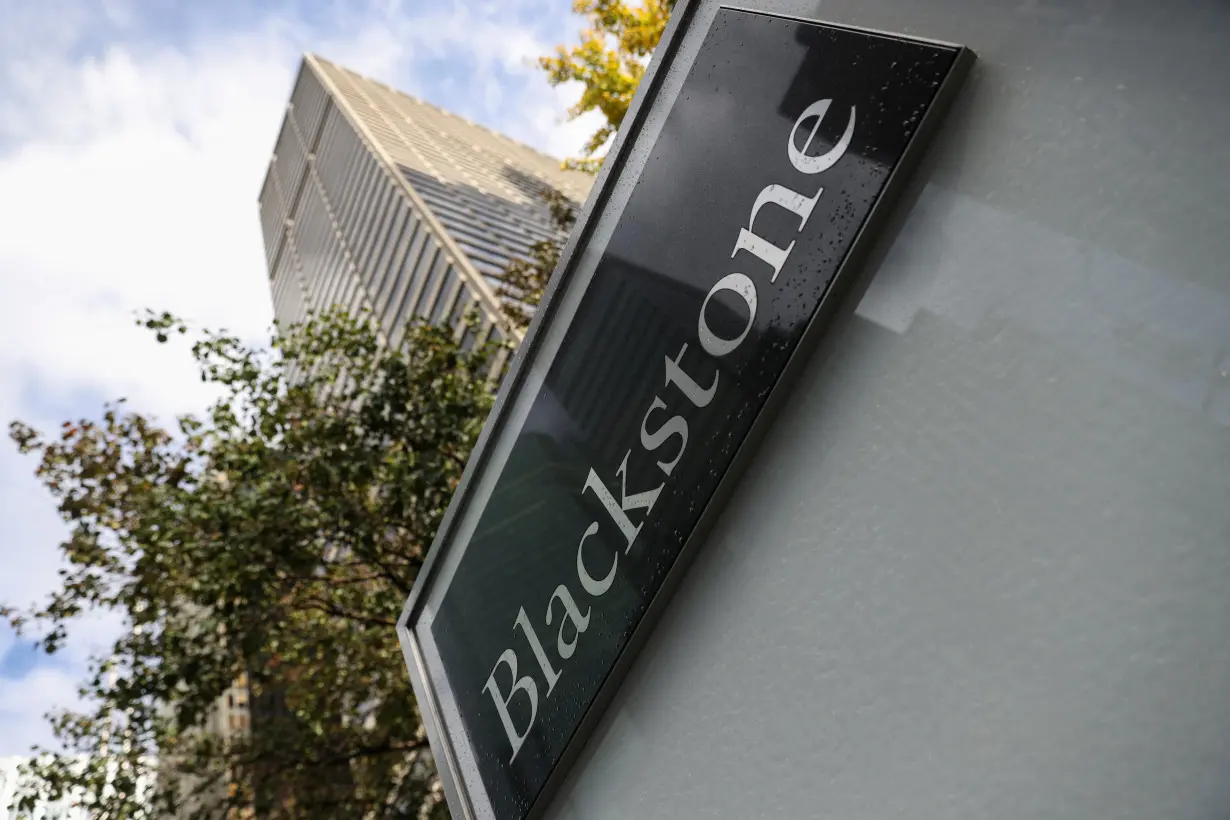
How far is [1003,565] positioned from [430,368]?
894 cm

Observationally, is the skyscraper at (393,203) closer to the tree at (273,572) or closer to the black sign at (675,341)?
the tree at (273,572)

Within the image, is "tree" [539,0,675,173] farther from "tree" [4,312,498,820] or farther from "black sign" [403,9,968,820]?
"black sign" [403,9,968,820]

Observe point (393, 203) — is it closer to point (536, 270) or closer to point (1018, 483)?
point (536, 270)

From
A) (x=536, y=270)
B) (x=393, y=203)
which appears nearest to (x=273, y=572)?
(x=536, y=270)

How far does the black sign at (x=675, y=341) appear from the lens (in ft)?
7.11

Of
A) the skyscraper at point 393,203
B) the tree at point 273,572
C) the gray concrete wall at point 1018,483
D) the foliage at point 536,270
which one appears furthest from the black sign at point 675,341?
the skyscraper at point 393,203

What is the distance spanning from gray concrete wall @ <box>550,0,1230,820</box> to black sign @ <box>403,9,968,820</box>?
0.14 meters

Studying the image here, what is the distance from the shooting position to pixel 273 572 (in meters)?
8.66

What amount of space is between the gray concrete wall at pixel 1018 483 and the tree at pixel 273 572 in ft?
23.9

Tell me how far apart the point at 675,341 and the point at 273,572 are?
731 centimetres

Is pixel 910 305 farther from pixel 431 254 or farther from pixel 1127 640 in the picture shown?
pixel 431 254

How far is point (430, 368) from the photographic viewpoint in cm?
1017

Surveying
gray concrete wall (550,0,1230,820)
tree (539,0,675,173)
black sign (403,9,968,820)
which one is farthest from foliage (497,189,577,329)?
gray concrete wall (550,0,1230,820)

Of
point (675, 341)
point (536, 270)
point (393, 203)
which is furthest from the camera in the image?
point (393, 203)
